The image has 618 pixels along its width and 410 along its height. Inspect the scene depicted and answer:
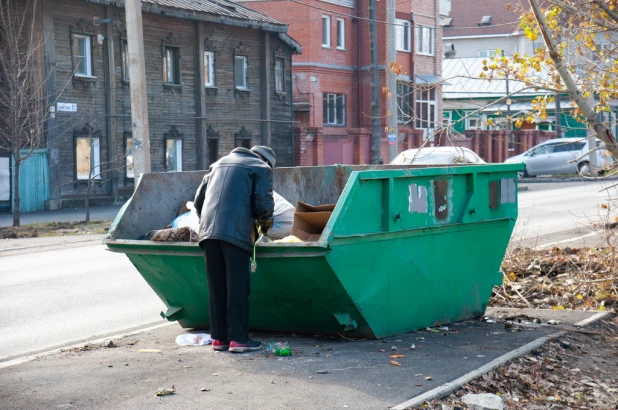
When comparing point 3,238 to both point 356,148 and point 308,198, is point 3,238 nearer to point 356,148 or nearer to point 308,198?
point 308,198

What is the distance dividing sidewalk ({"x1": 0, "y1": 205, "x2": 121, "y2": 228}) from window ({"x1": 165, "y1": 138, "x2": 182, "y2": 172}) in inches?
180

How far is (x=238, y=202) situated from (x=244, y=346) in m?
1.04

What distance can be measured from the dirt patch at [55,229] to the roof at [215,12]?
9464 millimetres

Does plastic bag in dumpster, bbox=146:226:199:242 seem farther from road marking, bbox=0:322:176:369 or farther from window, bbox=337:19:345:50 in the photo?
window, bbox=337:19:345:50

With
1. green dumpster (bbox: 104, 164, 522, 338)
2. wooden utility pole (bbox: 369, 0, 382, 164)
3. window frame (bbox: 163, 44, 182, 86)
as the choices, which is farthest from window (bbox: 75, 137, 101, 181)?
green dumpster (bbox: 104, 164, 522, 338)

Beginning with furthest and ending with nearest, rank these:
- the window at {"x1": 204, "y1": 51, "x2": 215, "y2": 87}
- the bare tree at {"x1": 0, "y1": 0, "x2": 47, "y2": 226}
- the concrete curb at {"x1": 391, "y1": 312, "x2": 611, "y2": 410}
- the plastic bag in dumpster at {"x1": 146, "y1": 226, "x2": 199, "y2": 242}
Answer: the window at {"x1": 204, "y1": 51, "x2": 215, "y2": 87}, the bare tree at {"x1": 0, "y1": 0, "x2": 47, "y2": 226}, the plastic bag in dumpster at {"x1": 146, "y1": 226, "x2": 199, "y2": 242}, the concrete curb at {"x1": 391, "y1": 312, "x2": 611, "y2": 410}

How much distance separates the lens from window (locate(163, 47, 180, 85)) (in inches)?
1248

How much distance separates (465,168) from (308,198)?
1778mm

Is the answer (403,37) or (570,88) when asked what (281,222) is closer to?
(570,88)

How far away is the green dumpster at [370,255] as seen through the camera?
6441 millimetres

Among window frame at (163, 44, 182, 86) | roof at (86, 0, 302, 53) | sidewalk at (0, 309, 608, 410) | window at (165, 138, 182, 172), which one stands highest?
roof at (86, 0, 302, 53)

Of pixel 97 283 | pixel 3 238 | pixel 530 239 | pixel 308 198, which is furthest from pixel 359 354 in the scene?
pixel 3 238

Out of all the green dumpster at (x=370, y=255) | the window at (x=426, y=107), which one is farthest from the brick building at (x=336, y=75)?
the green dumpster at (x=370, y=255)

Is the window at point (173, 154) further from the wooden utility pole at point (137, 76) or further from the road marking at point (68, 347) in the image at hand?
the road marking at point (68, 347)
